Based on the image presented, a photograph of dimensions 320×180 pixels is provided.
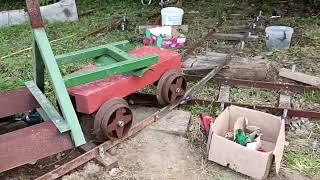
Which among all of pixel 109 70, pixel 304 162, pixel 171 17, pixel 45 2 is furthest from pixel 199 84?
pixel 45 2

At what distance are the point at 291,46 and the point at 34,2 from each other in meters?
4.89

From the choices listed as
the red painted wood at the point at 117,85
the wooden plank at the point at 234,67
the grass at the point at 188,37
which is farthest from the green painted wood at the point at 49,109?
the wooden plank at the point at 234,67

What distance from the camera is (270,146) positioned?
14.3 feet

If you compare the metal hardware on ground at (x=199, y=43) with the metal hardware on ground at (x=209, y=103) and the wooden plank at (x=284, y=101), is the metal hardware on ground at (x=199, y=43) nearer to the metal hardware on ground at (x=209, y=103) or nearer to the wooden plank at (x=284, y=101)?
the metal hardware on ground at (x=209, y=103)

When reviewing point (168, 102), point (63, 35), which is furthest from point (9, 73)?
point (168, 102)

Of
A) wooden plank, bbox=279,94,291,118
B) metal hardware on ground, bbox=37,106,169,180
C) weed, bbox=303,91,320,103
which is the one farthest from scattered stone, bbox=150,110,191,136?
weed, bbox=303,91,320,103

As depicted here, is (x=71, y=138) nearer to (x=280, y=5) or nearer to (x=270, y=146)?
(x=270, y=146)

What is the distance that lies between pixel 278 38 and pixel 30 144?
4.79 meters

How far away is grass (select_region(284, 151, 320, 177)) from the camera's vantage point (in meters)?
4.08

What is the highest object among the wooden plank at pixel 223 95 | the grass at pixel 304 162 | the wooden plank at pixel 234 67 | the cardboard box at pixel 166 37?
the cardboard box at pixel 166 37

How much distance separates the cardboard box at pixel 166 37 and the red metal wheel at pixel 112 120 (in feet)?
9.87

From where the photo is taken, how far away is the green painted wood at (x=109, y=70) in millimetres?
3931

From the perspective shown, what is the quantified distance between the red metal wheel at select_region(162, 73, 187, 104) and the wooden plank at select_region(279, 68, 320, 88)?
1848mm

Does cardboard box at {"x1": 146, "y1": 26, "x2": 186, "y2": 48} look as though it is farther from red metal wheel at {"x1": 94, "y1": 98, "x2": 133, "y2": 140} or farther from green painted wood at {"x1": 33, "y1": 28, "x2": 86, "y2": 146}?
green painted wood at {"x1": 33, "y1": 28, "x2": 86, "y2": 146}
